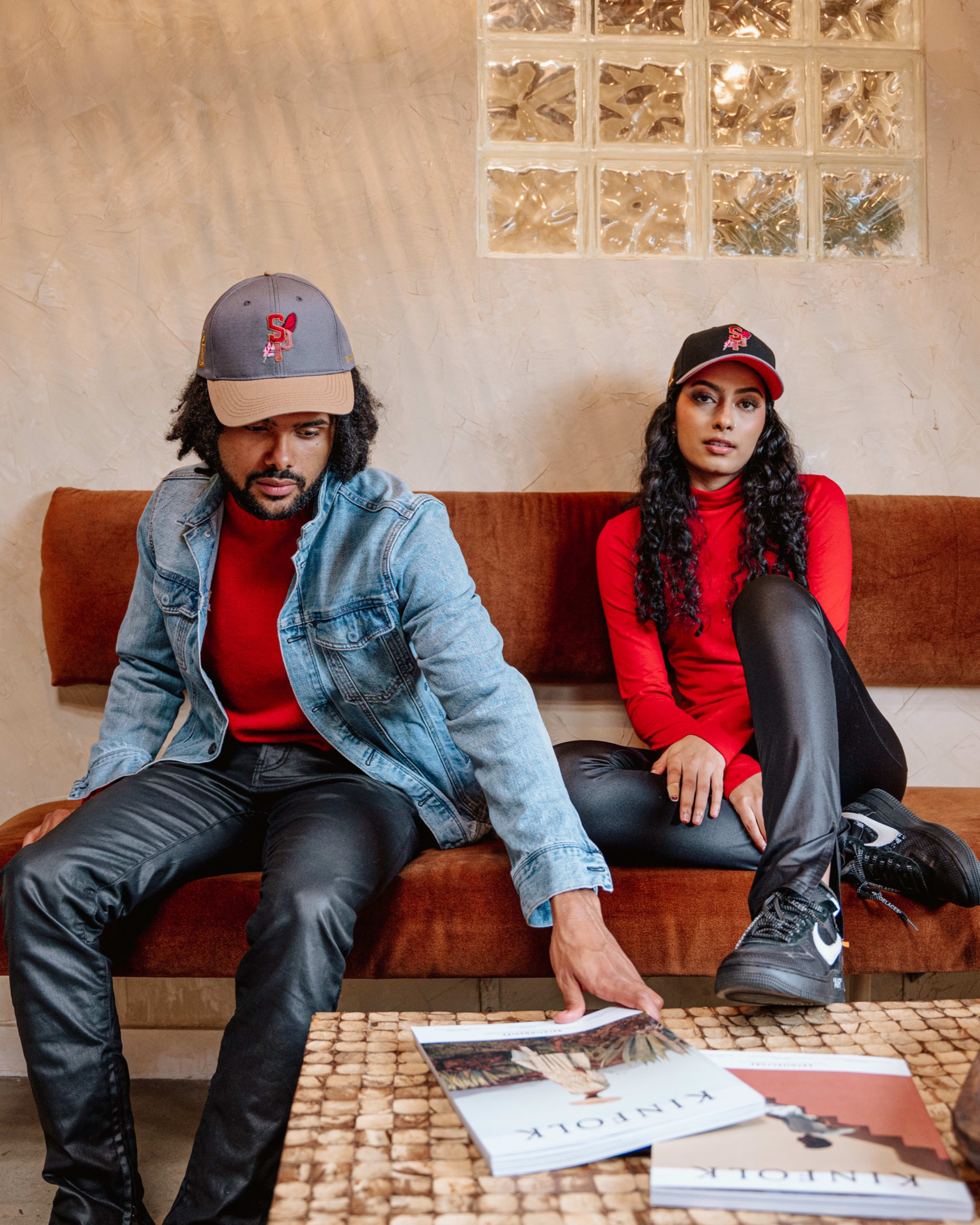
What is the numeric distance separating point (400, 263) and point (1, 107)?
2.71 ft

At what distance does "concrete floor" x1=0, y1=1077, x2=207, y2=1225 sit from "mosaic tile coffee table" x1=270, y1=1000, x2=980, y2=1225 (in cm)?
71

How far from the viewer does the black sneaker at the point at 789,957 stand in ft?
2.81

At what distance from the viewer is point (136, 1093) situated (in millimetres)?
1667

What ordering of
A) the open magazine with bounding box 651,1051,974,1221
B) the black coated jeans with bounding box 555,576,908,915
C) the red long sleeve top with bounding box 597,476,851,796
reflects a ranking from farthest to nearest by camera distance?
the red long sleeve top with bounding box 597,476,851,796 → the black coated jeans with bounding box 555,576,908,915 → the open magazine with bounding box 651,1051,974,1221

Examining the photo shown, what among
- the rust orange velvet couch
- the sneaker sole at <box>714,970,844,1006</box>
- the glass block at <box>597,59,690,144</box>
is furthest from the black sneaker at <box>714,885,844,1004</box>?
the glass block at <box>597,59,690,144</box>

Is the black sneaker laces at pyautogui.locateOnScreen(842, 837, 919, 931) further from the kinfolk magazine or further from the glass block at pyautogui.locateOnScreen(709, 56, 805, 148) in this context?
the glass block at pyautogui.locateOnScreen(709, 56, 805, 148)

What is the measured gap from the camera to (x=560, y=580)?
5.75 ft

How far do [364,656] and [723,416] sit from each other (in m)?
0.79

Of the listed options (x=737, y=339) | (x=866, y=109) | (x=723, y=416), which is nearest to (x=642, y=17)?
(x=866, y=109)

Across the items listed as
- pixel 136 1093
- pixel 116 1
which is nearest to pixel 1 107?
pixel 116 1

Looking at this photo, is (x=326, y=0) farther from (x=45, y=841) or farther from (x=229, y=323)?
(x=45, y=841)

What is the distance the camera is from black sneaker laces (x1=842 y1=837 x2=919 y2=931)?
1.22 meters

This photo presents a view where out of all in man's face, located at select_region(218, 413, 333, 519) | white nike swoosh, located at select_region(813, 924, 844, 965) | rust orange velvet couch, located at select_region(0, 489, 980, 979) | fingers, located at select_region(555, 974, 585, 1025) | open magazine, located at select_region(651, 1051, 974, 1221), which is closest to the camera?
open magazine, located at select_region(651, 1051, 974, 1221)

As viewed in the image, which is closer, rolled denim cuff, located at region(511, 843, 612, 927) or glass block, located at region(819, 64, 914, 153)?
rolled denim cuff, located at region(511, 843, 612, 927)
